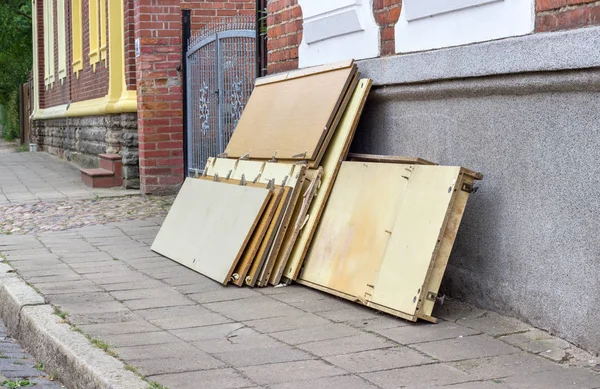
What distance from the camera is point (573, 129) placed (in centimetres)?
436

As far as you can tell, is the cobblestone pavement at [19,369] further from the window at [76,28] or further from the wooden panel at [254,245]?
the window at [76,28]

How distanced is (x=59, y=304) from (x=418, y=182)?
2166 mm

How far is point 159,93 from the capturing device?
41.5ft

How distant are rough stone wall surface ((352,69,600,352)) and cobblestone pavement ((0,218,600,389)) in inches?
6.2

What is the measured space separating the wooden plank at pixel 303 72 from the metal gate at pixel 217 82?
10.2ft

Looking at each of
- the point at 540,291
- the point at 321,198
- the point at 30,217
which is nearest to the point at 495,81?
the point at 540,291

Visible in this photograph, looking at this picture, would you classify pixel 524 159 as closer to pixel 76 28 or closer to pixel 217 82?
pixel 217 82

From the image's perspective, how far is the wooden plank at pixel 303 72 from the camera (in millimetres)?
6426

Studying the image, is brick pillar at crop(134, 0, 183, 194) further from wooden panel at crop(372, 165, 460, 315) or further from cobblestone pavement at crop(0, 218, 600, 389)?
wooden panel at crop(372, 165, 460, 315)

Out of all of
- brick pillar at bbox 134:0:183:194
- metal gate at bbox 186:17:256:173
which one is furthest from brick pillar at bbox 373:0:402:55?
brick pillar at bbox 134:0:183:194

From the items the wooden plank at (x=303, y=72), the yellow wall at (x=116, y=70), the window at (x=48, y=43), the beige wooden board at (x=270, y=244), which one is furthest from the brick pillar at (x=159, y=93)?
the window at (x=48, y=43)

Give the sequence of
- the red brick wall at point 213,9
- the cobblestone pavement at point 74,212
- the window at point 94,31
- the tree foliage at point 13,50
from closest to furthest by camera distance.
→ the cobblestone pavement at point 74,212
the red brick wall at point 213,9
the window at point 94,31
the tree foliage at point 13,50

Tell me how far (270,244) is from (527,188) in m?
1.86

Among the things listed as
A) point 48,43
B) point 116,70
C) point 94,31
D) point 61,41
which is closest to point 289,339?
point 116,70
